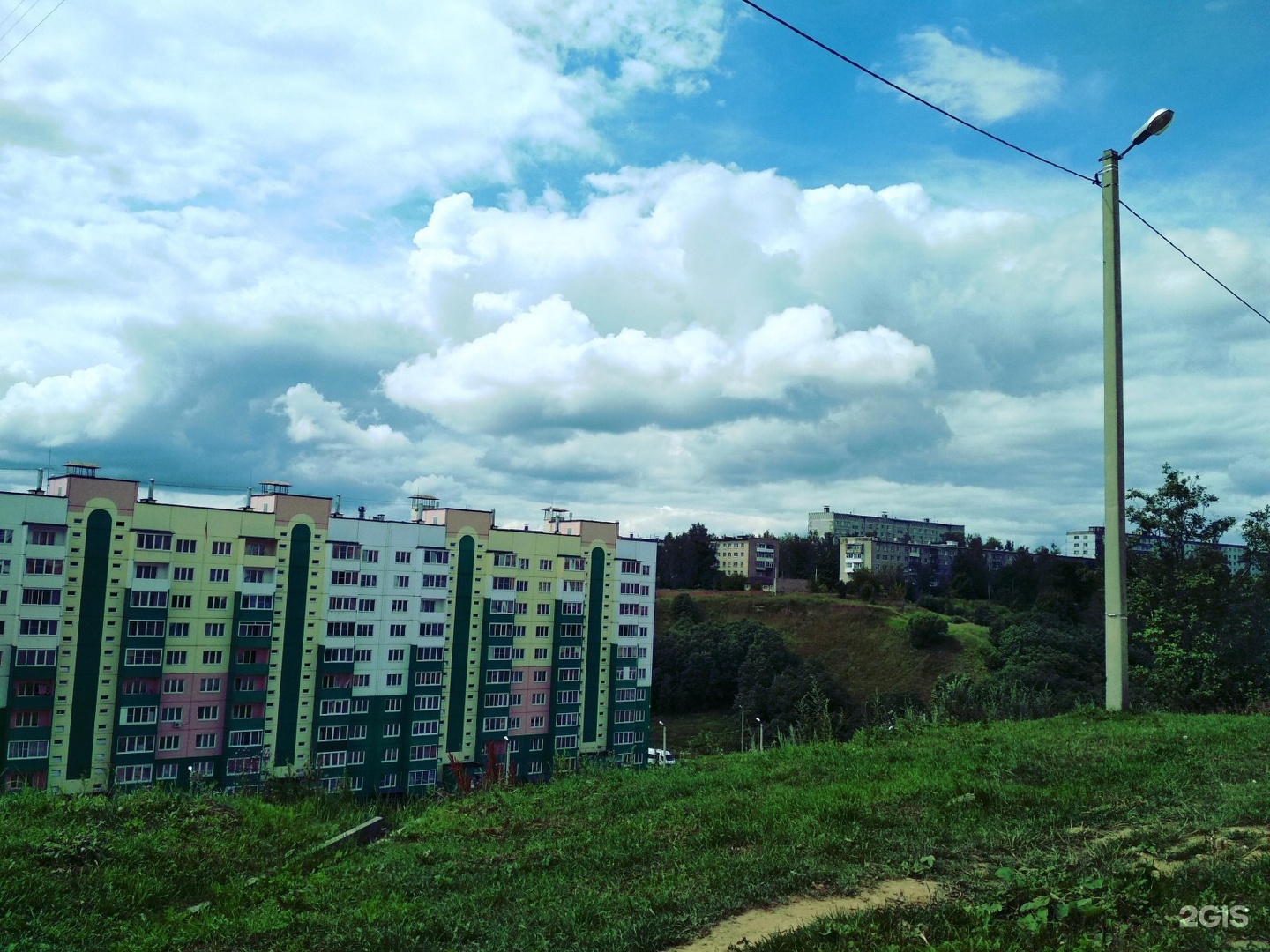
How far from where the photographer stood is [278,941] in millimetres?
5703

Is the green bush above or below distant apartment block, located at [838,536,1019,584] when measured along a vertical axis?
below

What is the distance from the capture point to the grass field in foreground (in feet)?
17.3

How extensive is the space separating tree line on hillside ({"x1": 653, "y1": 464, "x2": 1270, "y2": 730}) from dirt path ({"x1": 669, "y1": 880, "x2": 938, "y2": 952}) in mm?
10725

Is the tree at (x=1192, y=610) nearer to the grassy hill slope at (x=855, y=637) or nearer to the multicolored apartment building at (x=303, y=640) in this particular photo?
the multicolored apartment building at (x=303, y=640)

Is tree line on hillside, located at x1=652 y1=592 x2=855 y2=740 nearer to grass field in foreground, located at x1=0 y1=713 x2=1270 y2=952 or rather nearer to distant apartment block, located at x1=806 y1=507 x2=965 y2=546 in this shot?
grass field in foreground, located at x1=0 y1=713 x2=1270 y2=952

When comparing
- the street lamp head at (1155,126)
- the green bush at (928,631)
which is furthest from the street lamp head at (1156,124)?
the green bush at (928,631)

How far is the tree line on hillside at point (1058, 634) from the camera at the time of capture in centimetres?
1836

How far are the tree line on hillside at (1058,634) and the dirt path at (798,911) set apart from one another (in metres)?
10.7

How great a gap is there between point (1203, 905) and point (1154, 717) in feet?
31.2

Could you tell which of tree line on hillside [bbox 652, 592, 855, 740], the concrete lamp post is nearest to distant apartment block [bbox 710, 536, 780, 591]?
tree line on hillside [bbox 652, 592, 855, 740]

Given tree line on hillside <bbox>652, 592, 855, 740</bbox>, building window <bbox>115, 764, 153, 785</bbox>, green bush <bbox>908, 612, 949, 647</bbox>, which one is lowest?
building window <bbox>115, 764, 153, 785</bbox>

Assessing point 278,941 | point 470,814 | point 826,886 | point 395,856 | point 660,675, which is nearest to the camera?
point 278,941

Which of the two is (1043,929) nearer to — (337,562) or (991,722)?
(991,722)

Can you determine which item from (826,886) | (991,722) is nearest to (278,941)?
(826,886)
